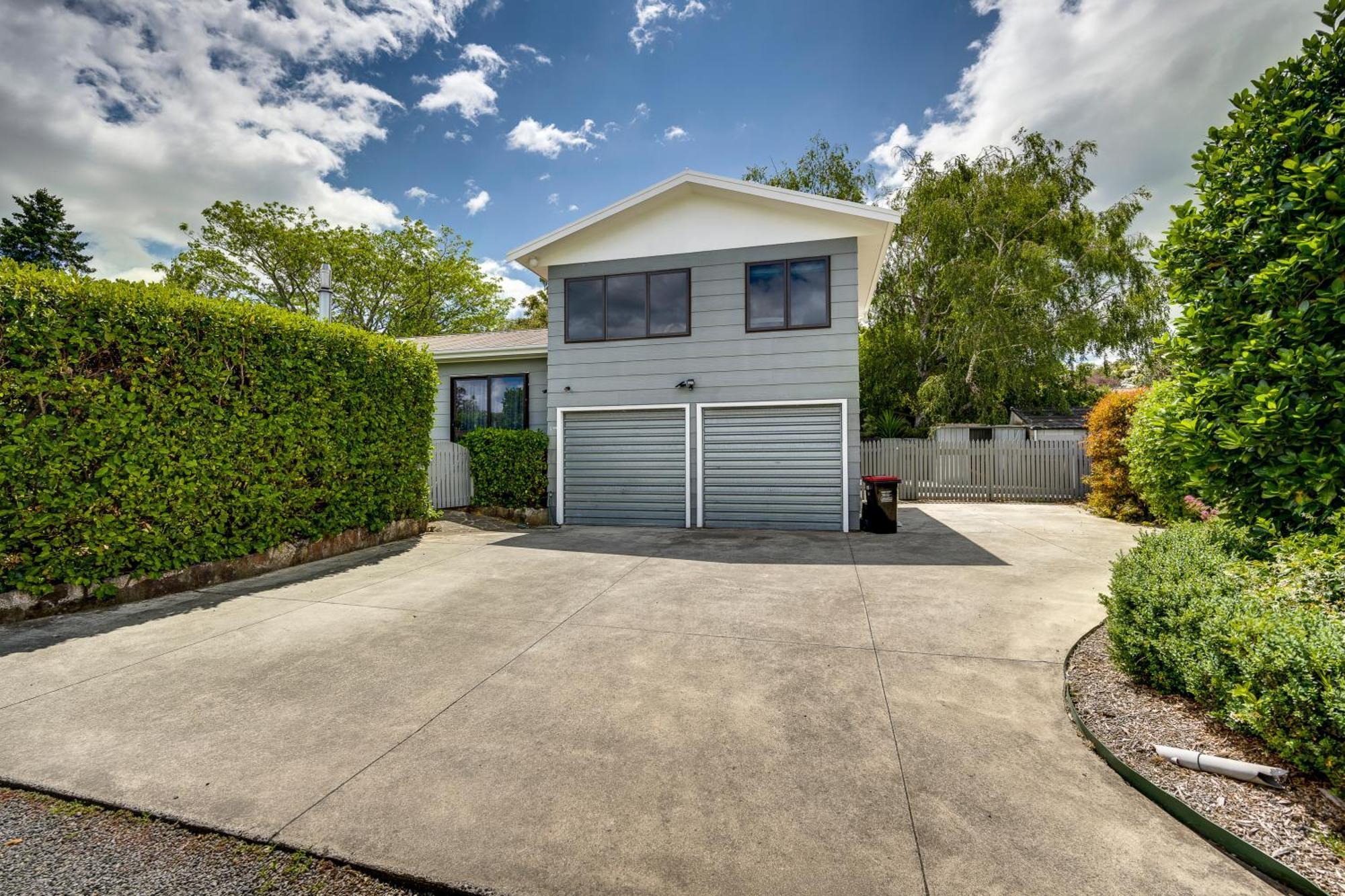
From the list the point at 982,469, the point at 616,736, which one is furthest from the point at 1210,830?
the point at 982,469

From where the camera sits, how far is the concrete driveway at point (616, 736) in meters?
1.86

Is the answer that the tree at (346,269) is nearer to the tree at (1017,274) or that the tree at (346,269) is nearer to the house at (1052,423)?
the tree at (1017,274)

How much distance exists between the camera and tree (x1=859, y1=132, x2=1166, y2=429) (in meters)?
17.7

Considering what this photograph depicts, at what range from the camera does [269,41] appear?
32.0 ft

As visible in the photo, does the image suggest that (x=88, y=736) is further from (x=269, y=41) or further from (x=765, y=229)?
(x=269, y=41)

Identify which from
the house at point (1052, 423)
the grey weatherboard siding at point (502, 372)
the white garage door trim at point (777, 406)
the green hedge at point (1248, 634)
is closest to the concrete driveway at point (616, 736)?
the green hedge at point (1248, 634)

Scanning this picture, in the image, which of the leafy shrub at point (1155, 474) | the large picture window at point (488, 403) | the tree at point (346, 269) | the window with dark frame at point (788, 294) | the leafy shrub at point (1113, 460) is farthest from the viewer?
the tree at point (346, 269)

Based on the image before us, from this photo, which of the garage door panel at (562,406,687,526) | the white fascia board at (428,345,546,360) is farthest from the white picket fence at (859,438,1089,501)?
the white fascia board at (428,345,546,360)

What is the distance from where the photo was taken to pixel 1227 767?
2205 mm

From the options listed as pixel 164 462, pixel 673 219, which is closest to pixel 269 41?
pixel 673 219

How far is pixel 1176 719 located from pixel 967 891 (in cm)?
186

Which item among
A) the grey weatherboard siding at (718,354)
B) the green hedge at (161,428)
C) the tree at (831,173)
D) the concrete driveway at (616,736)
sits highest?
the tree at (831,173)

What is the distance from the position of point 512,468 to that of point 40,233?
41967mm

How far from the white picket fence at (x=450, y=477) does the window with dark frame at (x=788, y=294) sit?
6435 millimetres
